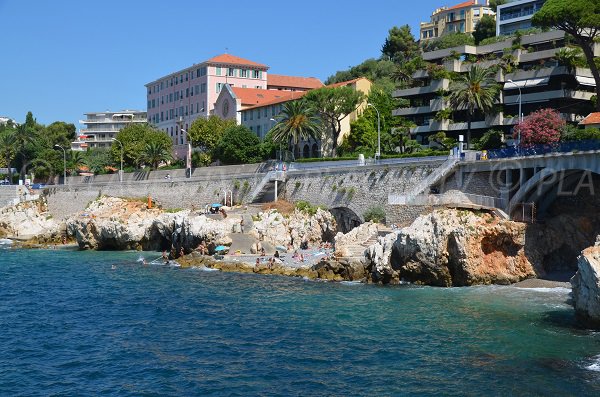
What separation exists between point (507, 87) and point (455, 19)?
Answer: 243 feet

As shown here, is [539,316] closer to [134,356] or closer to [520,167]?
[520,167]

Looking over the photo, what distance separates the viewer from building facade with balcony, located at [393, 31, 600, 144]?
64000mm

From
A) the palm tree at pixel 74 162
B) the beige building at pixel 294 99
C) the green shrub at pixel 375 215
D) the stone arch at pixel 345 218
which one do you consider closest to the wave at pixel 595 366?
the green shrub at pixel 375 215

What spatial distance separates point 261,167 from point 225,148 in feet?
41.0

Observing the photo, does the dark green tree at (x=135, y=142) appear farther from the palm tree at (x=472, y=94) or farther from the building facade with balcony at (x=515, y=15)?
the building facade with balcony at (x=515, y=15)

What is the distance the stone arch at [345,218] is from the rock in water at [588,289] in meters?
29.4

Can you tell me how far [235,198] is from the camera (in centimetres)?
7169

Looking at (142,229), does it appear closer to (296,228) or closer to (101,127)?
(296,228)

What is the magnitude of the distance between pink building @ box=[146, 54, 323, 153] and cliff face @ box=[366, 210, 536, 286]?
67.3 metres

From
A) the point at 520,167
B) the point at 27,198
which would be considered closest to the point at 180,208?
the point at 27,198

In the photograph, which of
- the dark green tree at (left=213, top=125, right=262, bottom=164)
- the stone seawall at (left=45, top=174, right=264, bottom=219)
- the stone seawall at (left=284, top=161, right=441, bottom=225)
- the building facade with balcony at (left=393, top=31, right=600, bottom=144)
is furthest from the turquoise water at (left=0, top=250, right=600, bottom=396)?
the dark green tree at (left=213, top=125, right=262, bottom=164)

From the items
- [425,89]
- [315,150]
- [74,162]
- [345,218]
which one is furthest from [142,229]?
[74,162]

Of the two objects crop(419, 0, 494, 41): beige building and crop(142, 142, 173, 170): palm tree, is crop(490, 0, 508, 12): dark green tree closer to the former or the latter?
crop(419, 0, 494, 41): beige building

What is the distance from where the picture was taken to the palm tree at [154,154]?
301 feet
